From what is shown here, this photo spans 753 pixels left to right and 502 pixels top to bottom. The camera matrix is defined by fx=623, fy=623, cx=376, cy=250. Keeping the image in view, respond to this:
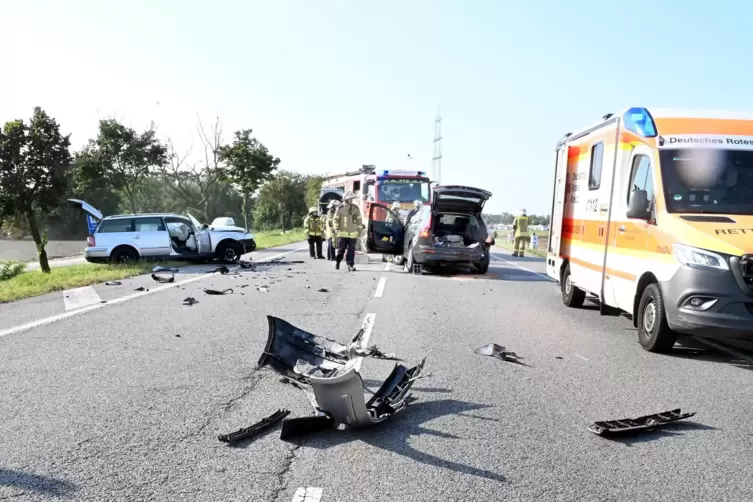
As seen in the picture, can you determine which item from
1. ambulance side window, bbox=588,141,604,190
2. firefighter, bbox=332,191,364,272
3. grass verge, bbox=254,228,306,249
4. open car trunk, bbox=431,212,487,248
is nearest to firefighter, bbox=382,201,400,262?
firefighter, bbox=332,191,364,272

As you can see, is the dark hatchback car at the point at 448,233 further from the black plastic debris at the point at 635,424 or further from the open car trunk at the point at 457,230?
the black plastic debris at the point at 635,424

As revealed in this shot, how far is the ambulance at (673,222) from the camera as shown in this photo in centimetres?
609

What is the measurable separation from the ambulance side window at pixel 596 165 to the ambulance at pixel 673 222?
0.03 m

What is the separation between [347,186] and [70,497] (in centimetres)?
2566

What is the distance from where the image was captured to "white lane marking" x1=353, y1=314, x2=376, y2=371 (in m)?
6.00

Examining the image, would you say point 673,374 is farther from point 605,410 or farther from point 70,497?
point 70,497

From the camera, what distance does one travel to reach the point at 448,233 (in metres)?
16.5

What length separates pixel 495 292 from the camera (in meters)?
12.1

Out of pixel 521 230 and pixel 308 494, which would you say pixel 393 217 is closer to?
pixel 521 230

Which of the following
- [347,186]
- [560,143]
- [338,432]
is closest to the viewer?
[338,432]

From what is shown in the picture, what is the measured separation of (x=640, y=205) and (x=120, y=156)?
29.1 meters

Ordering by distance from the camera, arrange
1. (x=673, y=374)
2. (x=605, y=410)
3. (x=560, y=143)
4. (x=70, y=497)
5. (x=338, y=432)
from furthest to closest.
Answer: (x=560, y=143)
(x=673, y=374)
(x=605, y=410)
(x=338, y=432)
(x=70, y=497)

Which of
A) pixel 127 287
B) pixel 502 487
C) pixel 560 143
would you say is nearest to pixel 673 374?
pixel 502 487

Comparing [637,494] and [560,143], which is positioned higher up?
[560,143]
